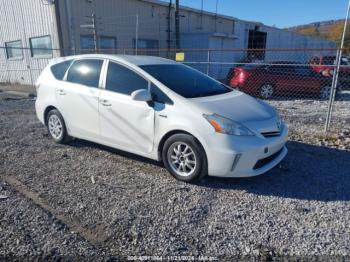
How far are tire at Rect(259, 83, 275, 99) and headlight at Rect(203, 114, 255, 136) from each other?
24.7 feet

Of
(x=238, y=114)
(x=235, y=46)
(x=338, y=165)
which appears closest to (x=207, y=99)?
(x=238, y=114)

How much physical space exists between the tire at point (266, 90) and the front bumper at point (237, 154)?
24.0 feet

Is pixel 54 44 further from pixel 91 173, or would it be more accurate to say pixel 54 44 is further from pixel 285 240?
pixel 285 240

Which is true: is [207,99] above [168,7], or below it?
below

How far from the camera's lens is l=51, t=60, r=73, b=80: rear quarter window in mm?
5102

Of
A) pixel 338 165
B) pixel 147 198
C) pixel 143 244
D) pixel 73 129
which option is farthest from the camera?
pixel 73 129

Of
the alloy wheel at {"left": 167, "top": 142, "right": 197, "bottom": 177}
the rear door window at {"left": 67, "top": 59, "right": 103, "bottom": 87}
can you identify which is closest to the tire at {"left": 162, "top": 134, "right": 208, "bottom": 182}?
the alloy wheel at {"left": 167, "top": 142, "right": 197, "bottom": 177}

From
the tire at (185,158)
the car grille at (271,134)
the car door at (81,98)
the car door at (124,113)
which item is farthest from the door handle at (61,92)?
the car grille at (271,134)

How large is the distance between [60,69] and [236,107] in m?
3.30

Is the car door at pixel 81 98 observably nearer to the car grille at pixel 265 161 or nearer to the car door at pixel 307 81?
the car grille at pixel 265 161

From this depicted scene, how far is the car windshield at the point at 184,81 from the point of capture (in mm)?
4051

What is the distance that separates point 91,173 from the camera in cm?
418

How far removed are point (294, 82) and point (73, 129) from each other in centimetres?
848

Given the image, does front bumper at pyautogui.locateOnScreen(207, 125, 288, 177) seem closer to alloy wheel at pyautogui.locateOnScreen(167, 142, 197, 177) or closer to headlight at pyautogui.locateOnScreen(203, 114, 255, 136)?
headlight at pyautogui.locateOnScreen(203, 114, 255, 136)
